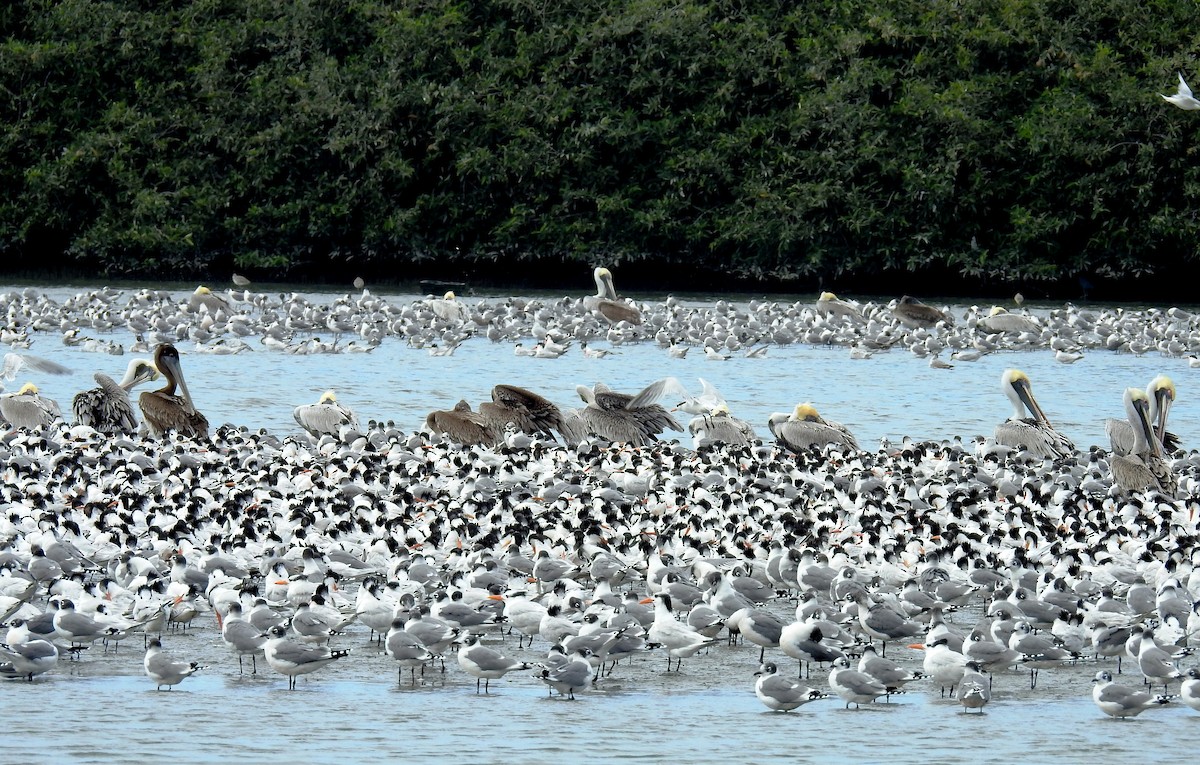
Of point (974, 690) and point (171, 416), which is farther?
point (171, 416)

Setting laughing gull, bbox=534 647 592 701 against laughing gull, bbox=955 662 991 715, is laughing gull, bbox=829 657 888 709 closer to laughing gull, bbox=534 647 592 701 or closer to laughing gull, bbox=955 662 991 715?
laughing gull, bbox=955 662 991 715

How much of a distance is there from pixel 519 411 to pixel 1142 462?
205 inches

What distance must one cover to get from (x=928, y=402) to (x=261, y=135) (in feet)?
80.5

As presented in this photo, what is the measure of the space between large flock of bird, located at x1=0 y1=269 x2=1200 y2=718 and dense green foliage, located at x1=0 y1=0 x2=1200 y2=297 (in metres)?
22.3

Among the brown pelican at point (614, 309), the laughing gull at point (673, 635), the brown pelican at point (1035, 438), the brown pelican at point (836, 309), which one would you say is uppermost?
the brown pelican at point (836, 309)

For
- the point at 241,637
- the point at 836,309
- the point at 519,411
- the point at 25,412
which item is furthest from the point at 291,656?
the point at 836,309

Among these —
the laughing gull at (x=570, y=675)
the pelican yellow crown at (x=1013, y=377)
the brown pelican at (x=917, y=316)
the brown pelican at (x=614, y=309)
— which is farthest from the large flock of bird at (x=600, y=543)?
the brown pelican at (x=917, y=316)

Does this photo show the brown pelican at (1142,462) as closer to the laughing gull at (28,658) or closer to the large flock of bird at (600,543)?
the large flock of bird at (600,543)

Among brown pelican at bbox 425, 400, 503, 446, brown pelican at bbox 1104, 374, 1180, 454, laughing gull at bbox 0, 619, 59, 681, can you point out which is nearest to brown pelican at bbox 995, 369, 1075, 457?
brown pelican at bbox 1104, 374, 1180, 454

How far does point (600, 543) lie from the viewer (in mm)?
10438

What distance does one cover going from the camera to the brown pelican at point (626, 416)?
51.8 feet

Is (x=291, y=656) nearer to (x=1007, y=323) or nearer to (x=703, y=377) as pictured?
(x=703, y=377)

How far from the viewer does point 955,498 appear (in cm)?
1198

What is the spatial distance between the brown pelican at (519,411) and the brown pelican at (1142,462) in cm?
481
